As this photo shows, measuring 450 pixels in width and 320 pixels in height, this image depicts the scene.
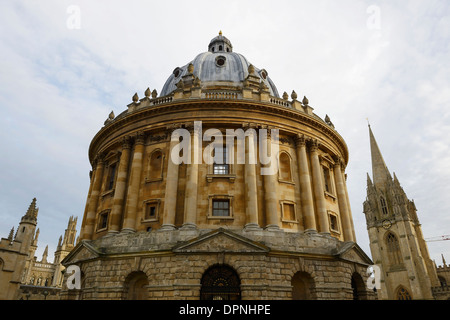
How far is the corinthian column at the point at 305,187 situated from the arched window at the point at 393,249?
6260cm

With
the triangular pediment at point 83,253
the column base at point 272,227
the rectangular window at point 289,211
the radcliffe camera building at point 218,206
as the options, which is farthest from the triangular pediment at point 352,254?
the triangular pediment at point 83,253

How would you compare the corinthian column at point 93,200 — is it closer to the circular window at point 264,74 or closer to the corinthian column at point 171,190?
the corinthian column at point 171,190

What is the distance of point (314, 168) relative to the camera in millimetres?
26297

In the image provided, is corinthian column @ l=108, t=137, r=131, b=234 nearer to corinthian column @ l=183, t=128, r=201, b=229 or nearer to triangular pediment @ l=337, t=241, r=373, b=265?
corinthian column @ l=183, t=128, r=201, b=229

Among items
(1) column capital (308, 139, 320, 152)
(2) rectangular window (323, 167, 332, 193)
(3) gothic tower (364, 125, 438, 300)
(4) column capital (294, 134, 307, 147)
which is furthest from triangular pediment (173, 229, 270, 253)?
(3) gothic tower (364, 125, 438, 300)

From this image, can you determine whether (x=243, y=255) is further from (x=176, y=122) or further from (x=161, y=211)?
(x=176, y=122)

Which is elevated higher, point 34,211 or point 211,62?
point 211,62

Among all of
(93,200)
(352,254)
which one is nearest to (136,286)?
(93,200)

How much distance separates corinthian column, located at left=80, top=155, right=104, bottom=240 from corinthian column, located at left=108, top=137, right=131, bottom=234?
4.06 metres

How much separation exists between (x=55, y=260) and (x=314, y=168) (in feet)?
256

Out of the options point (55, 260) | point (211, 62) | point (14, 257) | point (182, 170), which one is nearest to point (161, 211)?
point (182, 170)

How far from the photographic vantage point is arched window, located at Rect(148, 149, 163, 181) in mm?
25105

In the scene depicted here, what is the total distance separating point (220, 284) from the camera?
19.2 metres
